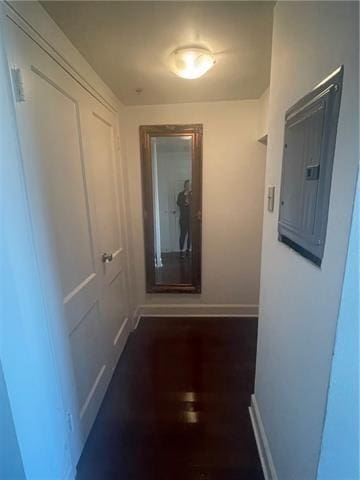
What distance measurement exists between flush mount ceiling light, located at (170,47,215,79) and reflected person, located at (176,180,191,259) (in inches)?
Result: 39.7

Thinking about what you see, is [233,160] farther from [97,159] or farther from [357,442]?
[357,442]

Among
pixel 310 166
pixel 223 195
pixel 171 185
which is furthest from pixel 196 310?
pixel 310 166

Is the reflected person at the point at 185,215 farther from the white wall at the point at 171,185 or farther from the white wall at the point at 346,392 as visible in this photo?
the white wall at the point at 346,392

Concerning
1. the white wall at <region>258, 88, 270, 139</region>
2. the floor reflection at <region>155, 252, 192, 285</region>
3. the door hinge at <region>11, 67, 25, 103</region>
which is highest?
the white wall at <region>258, 88, 270, 139</region>

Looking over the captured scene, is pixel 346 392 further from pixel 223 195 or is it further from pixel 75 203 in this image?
pixel 223 195

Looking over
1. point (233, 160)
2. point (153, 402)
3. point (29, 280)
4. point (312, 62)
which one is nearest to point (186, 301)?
point (153, 402)

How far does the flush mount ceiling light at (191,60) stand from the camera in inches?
52.1

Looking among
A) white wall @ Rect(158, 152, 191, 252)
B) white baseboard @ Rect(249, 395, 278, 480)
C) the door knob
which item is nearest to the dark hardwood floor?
white baseboard @ Rect(249, 395, 278, 480)

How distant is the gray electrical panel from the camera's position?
0.65m

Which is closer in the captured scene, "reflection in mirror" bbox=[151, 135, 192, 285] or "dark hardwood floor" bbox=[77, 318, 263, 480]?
"dark hardwood floor" bbox=[77, 318, 263, 480]

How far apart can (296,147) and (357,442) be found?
3.08 feet

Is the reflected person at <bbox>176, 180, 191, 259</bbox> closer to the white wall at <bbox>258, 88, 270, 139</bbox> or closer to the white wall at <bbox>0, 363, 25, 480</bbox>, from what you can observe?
the white wall at <bbox>258, 88, 270, 139</bbox>

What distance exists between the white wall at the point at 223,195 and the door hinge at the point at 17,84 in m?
1.49

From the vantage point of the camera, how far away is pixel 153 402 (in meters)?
1.61
